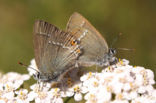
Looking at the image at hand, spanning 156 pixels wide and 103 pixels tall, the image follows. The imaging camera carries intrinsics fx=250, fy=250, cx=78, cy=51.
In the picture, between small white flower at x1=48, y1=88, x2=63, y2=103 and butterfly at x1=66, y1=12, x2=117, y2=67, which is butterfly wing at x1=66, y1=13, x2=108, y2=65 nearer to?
butterfly at x1=66, y1=12, x2=117, y2=67

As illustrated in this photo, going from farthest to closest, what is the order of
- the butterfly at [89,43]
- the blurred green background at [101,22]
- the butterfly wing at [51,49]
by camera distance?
1. the blurred green background at [101,22]
2. the butterfly at [89,43]
3. the butterfly wing at [51,49]

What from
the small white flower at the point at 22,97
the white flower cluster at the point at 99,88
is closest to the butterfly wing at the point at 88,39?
the white flower cluster at the point at 99,88

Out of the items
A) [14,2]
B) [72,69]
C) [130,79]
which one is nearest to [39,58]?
[72,69]

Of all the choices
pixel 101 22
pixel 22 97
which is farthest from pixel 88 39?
pixel 101 22

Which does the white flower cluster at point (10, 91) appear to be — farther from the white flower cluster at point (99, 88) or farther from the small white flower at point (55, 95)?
the small white flower at point (55, 95)

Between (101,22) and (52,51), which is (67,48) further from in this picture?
(101,22)

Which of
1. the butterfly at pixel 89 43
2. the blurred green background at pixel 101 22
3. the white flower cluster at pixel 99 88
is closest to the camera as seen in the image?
the white flower cluster at pixel 99 88
